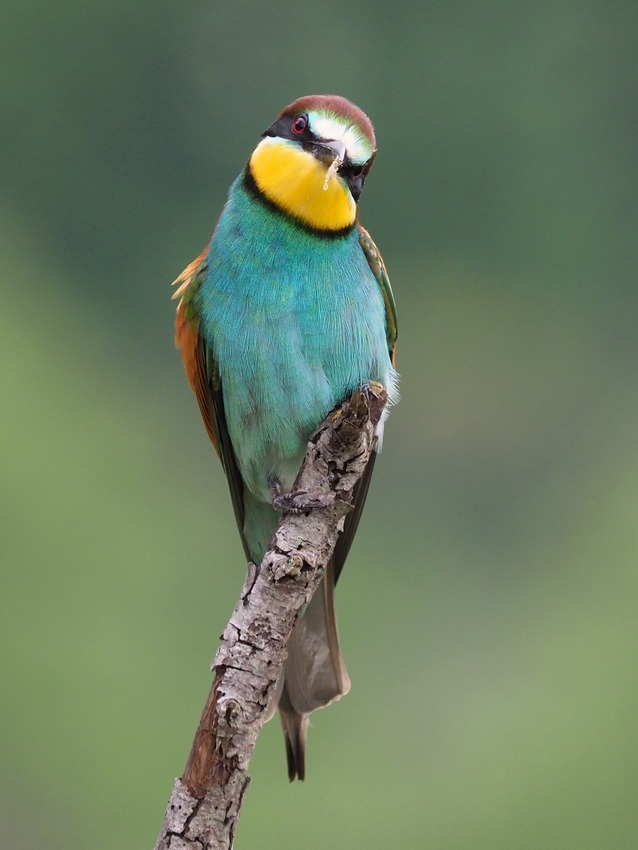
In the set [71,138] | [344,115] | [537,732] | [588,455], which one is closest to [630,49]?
[588,455]

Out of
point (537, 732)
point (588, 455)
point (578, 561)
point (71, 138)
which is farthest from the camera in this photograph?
point (71, 138)

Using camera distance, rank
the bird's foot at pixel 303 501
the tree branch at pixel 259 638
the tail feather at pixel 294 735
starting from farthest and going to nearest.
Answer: the tail feather at pixel 294 735 < the bird's foot at pixel 303 501 < the tree branch at pixel 259 638

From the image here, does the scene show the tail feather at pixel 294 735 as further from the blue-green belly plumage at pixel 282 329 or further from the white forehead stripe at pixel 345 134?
the white forehead stripe at pixel 345 134

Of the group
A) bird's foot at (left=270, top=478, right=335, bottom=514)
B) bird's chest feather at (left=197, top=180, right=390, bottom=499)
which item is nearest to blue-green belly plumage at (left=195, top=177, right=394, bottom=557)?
bird's chest feather at (left=197, top=180, right=390, bottom=499)

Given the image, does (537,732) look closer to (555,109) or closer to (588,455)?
(588,455)

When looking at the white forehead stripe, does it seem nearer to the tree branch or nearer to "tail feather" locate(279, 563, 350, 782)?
the tree branch

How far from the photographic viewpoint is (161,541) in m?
6.48

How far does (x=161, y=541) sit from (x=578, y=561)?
2249 millimetres

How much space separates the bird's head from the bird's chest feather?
0.10 feet

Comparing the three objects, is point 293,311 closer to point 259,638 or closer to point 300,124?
point 300,124

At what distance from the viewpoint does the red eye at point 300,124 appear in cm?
199

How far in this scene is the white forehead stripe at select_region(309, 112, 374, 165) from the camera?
6.39 ft

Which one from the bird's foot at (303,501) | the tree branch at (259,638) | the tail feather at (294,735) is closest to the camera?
the tree branch at (259,638)

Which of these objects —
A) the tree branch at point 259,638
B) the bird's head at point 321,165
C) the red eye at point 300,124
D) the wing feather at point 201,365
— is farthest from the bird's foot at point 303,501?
the red eye at point 300,124
